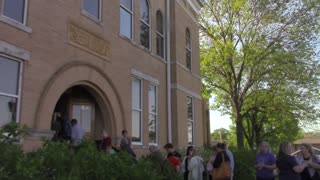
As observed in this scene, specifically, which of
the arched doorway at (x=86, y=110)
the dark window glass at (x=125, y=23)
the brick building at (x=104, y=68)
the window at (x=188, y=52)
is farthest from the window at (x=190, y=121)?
the arched doorway at (x=86, y=110)

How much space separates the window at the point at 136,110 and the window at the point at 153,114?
880 millimetres

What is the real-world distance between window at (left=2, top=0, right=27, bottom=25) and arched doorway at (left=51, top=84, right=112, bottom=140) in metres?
3.65

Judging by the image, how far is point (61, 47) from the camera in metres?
11.3

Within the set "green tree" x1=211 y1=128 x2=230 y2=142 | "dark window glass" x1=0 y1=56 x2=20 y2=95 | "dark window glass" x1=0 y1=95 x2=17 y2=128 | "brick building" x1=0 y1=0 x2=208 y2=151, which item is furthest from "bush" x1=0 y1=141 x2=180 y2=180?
"green tree" x1=211 y1=128 x2=230 y2=142

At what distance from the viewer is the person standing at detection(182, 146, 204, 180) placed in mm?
11254

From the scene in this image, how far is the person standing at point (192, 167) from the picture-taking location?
36.9 ft

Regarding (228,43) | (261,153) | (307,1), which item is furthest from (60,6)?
(307,1)

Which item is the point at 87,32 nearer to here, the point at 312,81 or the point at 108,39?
the point at 108,39

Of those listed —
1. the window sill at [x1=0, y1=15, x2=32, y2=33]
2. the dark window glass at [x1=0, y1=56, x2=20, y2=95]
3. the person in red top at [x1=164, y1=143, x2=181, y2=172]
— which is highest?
the window sill at [x1=0, y1=15, x2=32, y2=33]

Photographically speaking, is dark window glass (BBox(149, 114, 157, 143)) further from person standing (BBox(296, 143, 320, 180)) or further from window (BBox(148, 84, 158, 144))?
person standing (BBox(296, 143, 320, 180))

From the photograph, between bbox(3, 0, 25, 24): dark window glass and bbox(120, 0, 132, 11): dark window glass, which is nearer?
bbox(3, 0, 25, 24): dark window glass

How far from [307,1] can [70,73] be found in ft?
65.6

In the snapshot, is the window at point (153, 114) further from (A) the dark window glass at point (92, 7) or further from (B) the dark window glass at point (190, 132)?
(A) the dark window glass at point (92, 7)

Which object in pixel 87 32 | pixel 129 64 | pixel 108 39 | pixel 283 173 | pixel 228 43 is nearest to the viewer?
pixel 283 173
